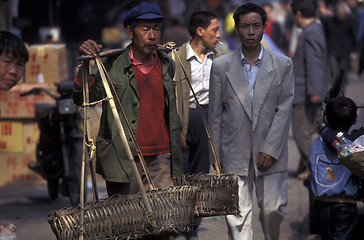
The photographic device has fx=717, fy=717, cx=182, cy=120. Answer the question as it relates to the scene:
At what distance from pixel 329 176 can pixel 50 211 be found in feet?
11.7

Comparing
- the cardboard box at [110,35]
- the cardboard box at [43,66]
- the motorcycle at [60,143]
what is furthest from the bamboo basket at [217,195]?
the cardboard box at [110,35]

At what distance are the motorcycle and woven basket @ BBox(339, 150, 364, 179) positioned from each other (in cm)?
348

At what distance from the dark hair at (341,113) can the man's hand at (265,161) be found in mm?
526

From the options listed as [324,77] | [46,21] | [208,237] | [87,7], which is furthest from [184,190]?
[87,7]

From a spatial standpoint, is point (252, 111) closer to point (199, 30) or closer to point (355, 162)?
point (355, 162)

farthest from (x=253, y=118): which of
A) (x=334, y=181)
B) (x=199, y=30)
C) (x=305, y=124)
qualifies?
(x=305, y=124)

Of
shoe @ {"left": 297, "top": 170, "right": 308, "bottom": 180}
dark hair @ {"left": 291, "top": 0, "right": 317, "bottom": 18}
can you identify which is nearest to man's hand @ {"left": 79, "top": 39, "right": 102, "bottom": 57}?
dark hair @ {"left": 291, "top": 0, "right": 317, "bottom": 18}

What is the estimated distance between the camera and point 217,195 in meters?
4.59

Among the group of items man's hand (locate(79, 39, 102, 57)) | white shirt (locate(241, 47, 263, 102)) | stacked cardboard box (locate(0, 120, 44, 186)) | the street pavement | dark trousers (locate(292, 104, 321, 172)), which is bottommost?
the street pavement

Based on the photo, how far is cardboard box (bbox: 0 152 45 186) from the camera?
9.17m

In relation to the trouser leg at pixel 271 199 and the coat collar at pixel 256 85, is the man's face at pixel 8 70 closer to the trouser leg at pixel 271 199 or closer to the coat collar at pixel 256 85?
the coat collar at pixel 256 85

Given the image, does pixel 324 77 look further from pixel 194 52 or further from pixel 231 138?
pixel 231 138

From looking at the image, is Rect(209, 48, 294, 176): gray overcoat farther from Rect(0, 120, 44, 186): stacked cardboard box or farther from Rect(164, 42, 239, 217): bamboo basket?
Rect(0, 120, 44, 186): stacked cardboard box

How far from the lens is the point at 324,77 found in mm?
8734
